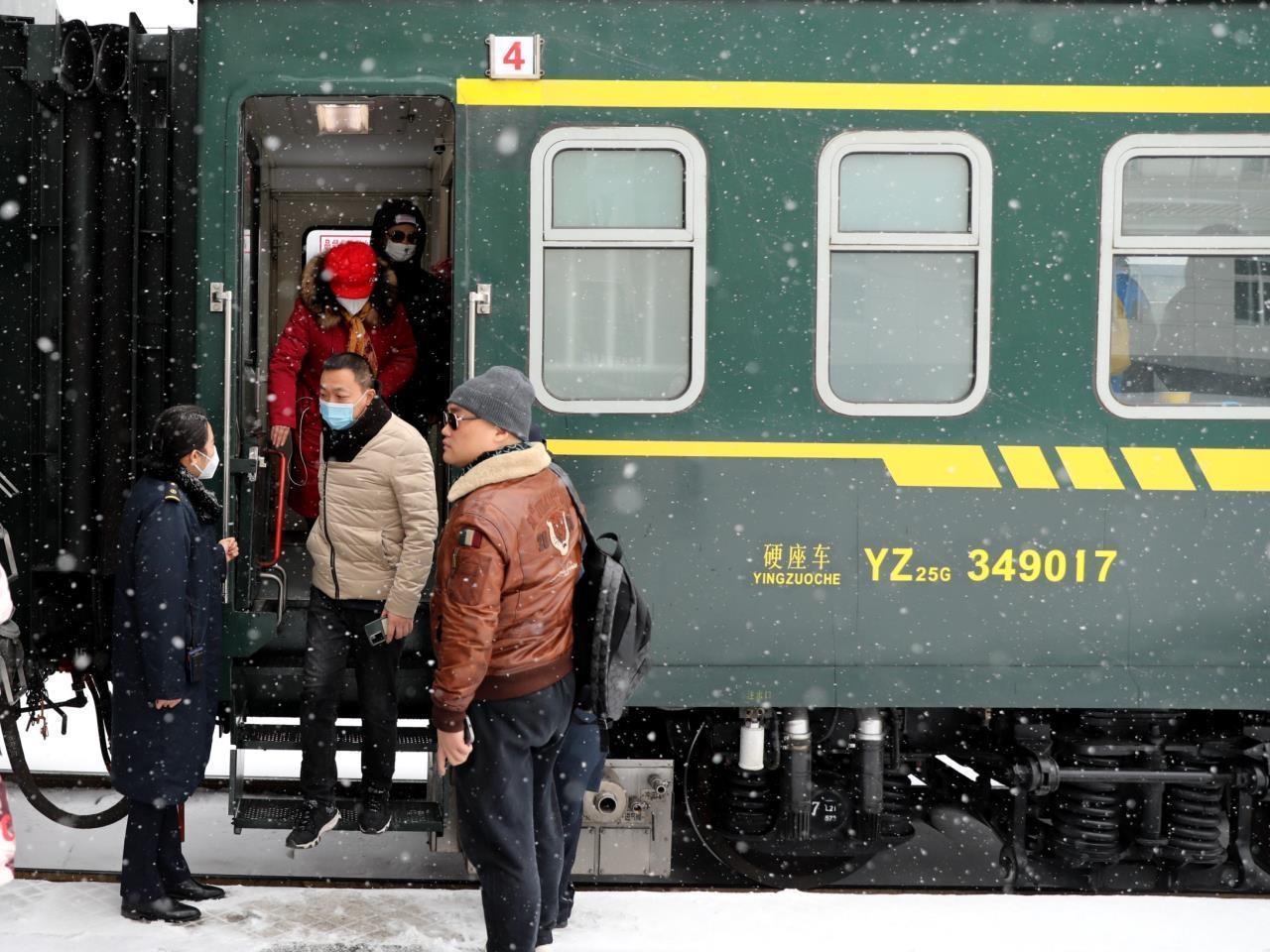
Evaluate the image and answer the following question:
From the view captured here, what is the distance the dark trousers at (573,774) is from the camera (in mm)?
4539

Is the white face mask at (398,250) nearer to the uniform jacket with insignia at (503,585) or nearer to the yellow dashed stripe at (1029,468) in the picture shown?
the uniform jacket with insignia at (503,585)

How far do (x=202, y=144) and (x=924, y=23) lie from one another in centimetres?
293

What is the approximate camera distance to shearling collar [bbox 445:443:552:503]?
3.84 meters

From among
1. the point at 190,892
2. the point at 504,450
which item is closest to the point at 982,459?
the point at 504,450

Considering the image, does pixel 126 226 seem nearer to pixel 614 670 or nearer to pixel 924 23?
pixel 614 670

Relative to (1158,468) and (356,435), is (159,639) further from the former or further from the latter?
(1158,468)

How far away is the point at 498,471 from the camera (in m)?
3.84

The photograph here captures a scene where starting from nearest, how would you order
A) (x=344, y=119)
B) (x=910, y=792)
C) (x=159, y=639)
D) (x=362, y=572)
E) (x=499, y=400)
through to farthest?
1. (x=499, y=400)
2. (x=159, y=639)
3. (x=362, y=572)
4. (x=910, y=792)
5. (x=344, y=119)

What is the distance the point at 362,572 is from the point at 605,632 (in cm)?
127

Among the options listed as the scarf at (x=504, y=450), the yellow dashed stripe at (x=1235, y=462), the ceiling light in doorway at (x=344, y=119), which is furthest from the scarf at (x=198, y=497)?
the yellow dashed stripe at (x=1235, y=462)

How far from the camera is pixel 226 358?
4.93 m

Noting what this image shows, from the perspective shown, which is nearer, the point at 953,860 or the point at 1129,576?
the point at 1129,576

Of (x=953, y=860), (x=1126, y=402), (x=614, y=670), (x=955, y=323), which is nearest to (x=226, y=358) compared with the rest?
(x=614, y=670)

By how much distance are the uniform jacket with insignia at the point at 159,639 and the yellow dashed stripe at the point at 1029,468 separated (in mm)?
3128
